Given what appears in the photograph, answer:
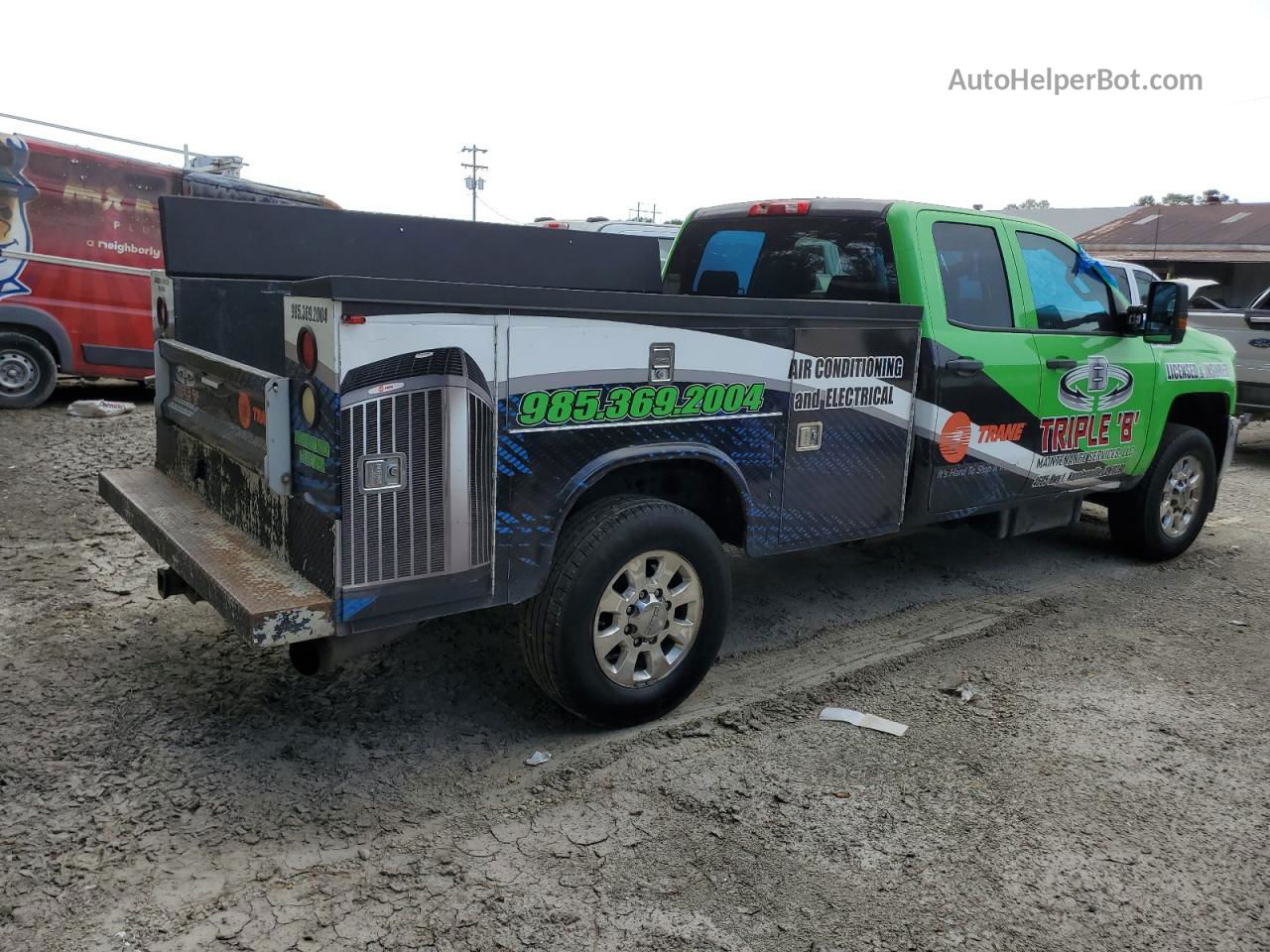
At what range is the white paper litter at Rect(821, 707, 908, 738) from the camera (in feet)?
13.4

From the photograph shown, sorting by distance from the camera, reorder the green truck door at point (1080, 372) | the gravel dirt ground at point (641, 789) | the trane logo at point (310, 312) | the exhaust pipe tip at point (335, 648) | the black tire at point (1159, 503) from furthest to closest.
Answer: the black tire at point (1159, 503) → the green truck door at point (1080, 372) → the exhaust pipe tip at point (335, 648) → the trane logo at point (310, 312) → the gravel dirt ground at point (641, 789)

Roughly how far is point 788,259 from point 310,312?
2855mm

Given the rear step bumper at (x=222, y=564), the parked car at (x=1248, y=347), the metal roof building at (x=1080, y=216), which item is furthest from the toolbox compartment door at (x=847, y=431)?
the metal roof building at (x=1080, y=216)

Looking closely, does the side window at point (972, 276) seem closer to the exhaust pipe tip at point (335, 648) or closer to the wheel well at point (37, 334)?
the exhaust pipe tip at point (335, 648)

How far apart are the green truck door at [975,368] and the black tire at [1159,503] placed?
1.49m

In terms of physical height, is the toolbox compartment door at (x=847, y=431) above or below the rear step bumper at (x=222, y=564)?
above

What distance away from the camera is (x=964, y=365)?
4887mm

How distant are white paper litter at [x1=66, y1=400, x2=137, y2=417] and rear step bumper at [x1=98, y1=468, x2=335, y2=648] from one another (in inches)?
212

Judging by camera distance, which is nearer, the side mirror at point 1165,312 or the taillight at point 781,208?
the taillight at point 781,208

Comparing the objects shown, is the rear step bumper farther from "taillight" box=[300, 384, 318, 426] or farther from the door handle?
the door handle

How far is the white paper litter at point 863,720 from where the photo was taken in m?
4.09

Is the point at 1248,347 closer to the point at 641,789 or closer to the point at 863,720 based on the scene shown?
the point at 863,720

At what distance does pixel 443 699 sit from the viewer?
4.19 m

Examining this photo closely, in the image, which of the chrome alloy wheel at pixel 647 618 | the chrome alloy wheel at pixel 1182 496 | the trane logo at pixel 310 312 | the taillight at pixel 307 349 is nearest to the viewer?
the trane logo at pixel 310 312
